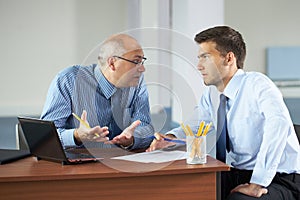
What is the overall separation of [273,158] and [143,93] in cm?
58

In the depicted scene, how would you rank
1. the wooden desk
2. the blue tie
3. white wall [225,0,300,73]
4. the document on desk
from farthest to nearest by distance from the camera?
1. white wall [225,0,300,73]
2. the blue tie
3. the document on desk
4. the wooden desk

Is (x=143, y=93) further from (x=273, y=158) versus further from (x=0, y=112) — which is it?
(x=0, y=112)

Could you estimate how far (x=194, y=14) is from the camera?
3699mm

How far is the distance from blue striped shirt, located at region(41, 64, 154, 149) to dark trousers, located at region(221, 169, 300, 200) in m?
0.40

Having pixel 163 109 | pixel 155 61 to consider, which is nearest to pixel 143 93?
pixel 163 109

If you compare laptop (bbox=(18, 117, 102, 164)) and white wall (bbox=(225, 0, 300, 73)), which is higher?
white wall (bbox=(225, 0, 300, 73))

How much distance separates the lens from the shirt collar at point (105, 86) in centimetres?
208

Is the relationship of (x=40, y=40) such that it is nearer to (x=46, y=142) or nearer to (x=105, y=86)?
(x=105, y=86)

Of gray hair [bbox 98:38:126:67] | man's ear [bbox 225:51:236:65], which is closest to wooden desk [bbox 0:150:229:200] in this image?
gray hair [bbox 98:38:126:67]

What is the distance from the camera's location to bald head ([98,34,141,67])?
188 centimetres

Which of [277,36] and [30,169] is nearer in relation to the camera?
[30,169]

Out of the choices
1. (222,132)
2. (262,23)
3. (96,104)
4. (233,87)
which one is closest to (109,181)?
(96,104)

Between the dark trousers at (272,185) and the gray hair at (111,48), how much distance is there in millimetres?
716

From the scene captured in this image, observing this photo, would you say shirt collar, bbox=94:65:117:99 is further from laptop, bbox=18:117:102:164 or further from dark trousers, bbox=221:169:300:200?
dark trousers, bbox=221:169:300:200
